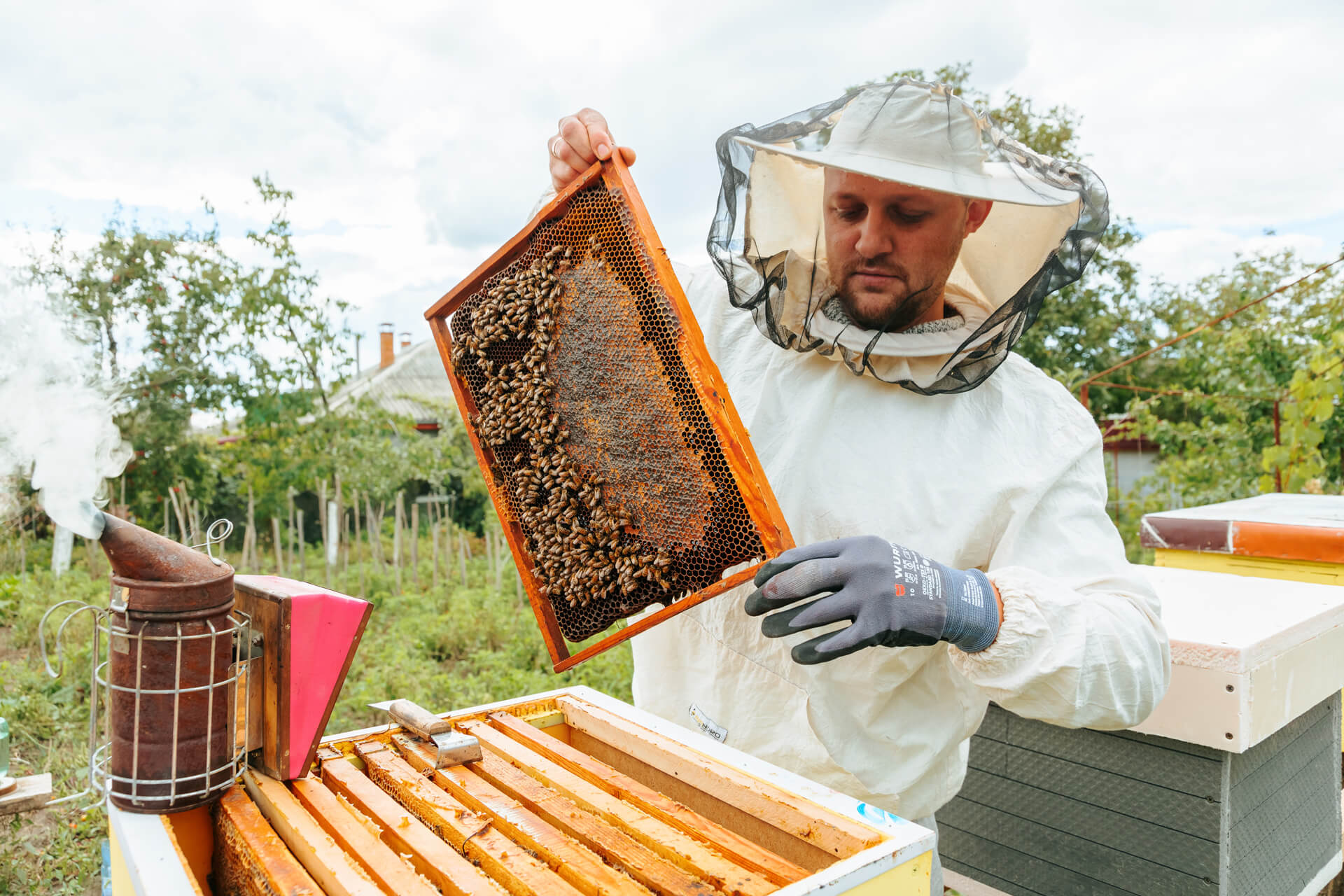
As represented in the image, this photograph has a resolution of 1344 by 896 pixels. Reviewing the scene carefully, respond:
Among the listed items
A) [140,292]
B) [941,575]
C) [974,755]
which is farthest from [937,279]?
[140,292]

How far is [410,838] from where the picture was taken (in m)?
1.40

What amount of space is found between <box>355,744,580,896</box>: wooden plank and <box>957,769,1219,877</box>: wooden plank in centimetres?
194

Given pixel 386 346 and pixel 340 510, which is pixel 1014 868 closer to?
pixel 340 510

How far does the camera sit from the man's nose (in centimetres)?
190

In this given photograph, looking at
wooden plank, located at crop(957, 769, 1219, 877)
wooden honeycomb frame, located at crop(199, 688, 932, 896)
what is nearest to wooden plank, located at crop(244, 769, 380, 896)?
wooden honeycomb frame, located at crop(199, 688, 932, 896)

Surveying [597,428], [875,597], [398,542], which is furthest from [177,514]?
[875,597]

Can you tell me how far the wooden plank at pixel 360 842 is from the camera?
4.14 feet

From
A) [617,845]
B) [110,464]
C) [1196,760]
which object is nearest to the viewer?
[617,845]

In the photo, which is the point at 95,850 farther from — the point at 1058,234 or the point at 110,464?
the point at 1058,234

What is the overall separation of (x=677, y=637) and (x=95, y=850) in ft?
11.8

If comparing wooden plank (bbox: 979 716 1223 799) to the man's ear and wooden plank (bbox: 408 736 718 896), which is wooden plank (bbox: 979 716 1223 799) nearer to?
the man's ear

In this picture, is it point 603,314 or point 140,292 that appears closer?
point 603,314

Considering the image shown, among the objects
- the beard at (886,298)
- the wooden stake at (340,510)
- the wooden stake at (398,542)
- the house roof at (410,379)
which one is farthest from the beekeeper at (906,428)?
the house roof at (410,379)

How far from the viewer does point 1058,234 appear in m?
1.94
